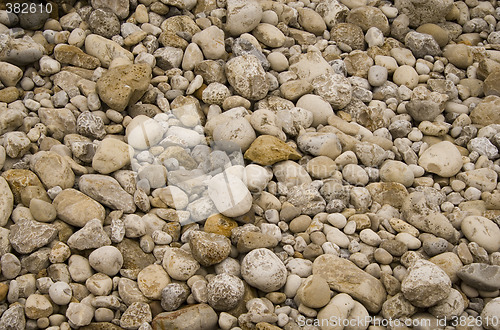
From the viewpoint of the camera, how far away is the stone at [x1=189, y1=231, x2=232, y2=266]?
3.26 meters

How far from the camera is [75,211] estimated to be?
11.2 feet

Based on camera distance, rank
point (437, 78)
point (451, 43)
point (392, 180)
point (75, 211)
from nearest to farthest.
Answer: point (75, 211)
point (392, 180)
point (437, 78)
point (451, 43)

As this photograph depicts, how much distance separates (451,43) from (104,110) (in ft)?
12.0

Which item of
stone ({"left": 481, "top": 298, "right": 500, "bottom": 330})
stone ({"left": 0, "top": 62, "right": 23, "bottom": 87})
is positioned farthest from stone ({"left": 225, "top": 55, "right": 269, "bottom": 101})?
stone ({"left": 481, "top": 298, "right": 500, "bottom": 330})

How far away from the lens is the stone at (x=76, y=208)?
134 inches

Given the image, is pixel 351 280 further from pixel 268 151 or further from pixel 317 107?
pixel 317 107

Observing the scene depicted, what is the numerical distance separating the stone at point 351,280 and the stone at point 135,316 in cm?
109

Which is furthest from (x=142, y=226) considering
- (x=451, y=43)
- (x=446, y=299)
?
(x=451, y=43)

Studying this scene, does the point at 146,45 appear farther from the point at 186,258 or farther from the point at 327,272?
the point at 327,272

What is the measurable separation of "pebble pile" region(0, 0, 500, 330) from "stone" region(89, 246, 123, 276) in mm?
14

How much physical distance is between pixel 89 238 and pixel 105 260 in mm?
188

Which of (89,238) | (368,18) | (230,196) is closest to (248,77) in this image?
(230,196)

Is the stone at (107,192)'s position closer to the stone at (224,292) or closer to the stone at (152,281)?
the stone at (152,281)

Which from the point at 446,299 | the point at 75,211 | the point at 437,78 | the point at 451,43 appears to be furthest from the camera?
the point at 451,43
